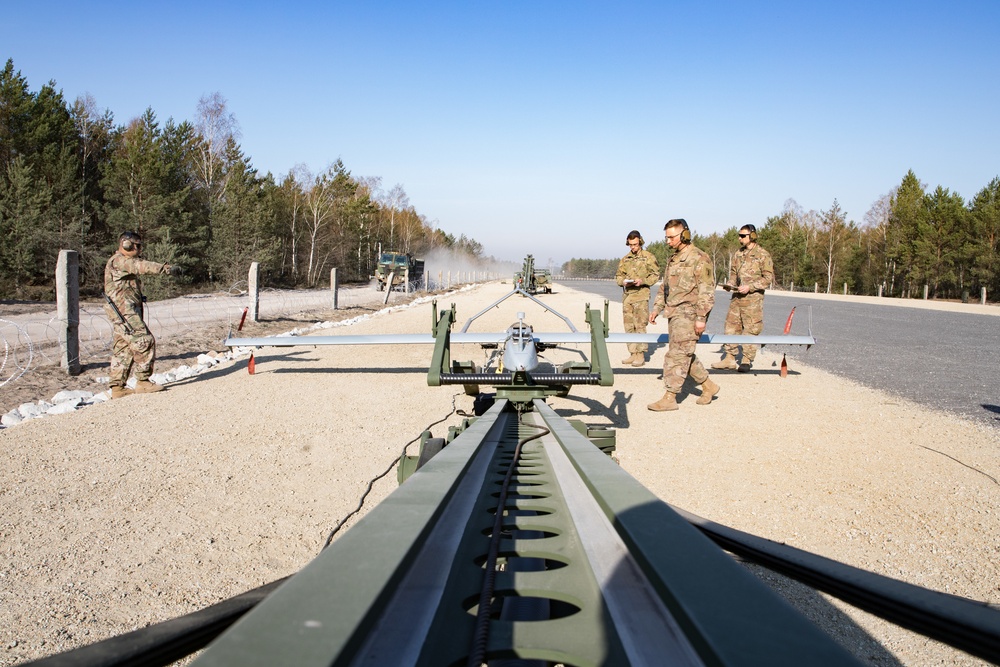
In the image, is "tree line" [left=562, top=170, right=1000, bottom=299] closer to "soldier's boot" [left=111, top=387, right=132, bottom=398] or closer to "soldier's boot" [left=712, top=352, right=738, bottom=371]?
"soldier's boot" [left=712, top=352, right=738, bottom=371]

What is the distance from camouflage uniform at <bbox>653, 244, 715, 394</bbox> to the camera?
23.6 ft

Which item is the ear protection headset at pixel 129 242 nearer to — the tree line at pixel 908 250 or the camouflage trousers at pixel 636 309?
the camouflage trousers at pixel 636 309

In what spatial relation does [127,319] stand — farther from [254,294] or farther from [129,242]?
[254,294]

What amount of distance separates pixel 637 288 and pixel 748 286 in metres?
1.88

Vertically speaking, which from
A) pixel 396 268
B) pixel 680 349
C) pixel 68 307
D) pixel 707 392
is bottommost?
pixel 707 392

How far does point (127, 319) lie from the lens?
7.79m

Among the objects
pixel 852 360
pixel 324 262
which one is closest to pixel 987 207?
pixel 852 360

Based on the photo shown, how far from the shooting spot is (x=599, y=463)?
235 cm

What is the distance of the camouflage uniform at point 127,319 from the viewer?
305 inches

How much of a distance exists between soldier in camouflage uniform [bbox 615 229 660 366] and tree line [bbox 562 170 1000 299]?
34.0 meters

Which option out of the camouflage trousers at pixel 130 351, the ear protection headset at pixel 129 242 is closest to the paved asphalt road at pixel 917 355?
A: the camouflage trousers at pixel 130 351

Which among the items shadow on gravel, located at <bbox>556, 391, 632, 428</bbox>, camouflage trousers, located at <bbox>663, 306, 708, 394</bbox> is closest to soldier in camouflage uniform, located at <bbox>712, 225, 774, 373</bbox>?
camouflage trousers, located at <bbox>663, 306, 708, 394</bbox>

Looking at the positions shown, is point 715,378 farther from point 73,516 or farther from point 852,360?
point 73,516

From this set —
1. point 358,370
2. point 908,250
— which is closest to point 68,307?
point 358,370
